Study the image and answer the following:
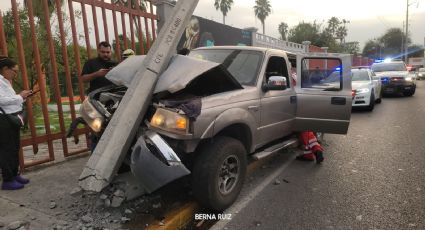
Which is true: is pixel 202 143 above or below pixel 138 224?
above

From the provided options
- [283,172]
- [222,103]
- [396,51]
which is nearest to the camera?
[222,103]

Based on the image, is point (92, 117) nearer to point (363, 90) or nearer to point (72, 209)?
point (72, 209)

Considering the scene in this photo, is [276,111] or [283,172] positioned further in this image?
[283,172]

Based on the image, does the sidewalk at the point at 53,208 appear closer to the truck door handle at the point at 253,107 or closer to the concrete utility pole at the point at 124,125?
the concrete utility pole at the point at 124,125

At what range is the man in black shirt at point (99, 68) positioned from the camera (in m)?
5.35

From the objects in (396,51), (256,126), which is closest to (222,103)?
(256,126)

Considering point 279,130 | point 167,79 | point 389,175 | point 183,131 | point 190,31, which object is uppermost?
→ point 190,31

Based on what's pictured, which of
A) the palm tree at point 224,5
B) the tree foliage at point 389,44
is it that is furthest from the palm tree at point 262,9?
the tree foliage at point 389,44

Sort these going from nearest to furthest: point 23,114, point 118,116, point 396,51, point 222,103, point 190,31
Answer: point 118,116, point 222,103, point 23,114, point 190,31, point 396,51

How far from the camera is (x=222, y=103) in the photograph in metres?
3.97

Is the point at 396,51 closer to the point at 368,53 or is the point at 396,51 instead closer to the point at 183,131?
the point at 368,53

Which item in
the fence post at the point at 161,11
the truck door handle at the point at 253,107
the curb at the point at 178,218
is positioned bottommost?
the curb at the point at 178,218

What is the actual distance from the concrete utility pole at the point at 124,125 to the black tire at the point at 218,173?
0.77 metres

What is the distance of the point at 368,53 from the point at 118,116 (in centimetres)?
11573
